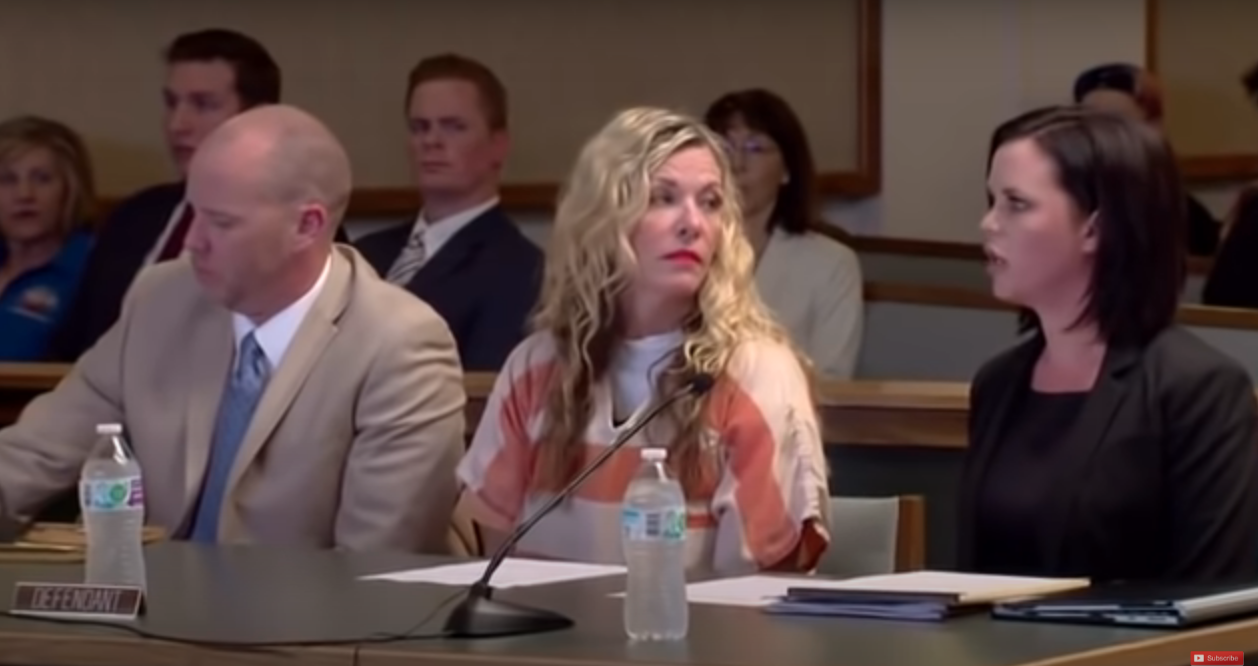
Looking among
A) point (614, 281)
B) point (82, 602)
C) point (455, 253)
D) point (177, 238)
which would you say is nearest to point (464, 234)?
point (455, 253)

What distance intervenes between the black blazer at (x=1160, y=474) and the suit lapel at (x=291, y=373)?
3.51ft

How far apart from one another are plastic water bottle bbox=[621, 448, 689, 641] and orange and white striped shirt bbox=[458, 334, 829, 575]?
0.61 metres

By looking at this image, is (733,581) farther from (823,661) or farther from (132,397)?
(132,397)

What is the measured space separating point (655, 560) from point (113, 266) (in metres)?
2.85

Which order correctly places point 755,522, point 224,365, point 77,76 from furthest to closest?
point 77,76 < point 224,365 < point 755,522

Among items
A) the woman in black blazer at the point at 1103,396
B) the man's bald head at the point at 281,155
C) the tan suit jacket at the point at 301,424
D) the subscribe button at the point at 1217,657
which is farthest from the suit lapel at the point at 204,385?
the subscribe button at the point at 1217,657

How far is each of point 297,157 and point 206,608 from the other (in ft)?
3.50

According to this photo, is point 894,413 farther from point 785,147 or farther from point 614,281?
point 785,147

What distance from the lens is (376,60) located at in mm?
7492

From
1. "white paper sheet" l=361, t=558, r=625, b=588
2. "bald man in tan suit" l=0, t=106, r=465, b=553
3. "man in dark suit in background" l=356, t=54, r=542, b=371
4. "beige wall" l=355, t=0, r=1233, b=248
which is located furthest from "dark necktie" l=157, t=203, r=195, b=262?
"beige wall" l=355, t=0, r=1233, b=248

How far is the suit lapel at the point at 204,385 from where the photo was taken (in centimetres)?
383

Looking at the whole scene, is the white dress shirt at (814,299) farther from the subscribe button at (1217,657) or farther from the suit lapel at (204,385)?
the subscribe button at (1217,657)

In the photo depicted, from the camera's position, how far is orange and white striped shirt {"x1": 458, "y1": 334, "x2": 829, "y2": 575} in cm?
353

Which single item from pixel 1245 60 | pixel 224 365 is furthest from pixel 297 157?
pixel 1245 60
